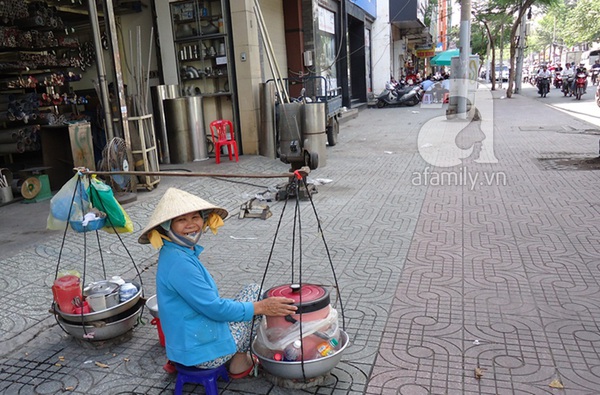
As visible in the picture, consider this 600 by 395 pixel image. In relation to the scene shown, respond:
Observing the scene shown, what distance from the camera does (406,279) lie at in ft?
14.6

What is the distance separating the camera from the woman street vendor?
256cm

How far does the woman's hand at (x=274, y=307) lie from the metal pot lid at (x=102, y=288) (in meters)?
1.43

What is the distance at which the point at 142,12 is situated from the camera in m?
11.5

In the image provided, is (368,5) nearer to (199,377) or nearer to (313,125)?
(313,125)

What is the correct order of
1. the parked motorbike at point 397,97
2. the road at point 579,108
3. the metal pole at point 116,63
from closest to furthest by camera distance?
the metal pole at point 116,63, the road at point 579,108, the parked motorbike at point 397,97

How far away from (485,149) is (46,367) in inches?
411

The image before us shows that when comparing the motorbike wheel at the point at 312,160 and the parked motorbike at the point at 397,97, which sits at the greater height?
the parked motorbike at the point at 397,97

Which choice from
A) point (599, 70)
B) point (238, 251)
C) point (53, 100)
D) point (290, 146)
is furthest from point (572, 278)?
point (599, 70)

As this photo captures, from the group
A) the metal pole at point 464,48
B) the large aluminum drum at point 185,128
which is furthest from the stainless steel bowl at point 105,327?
the metal pole at point 464,48

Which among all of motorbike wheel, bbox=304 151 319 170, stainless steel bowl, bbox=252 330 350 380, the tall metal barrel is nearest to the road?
motorbike wheel, bbox=304 151 319 170

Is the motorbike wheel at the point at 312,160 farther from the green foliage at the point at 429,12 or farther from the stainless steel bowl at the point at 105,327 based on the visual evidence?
the green foliage at the point at 429,12

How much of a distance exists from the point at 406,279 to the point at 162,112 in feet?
25.9

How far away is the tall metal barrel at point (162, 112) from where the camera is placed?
10711 millimetres

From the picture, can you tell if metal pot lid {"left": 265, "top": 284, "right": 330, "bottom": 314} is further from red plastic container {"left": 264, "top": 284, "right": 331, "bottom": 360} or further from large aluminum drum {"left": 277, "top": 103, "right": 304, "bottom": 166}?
large aluminum drum {"left": 277, "top": 103, "right": 304, "bottom": 166}
